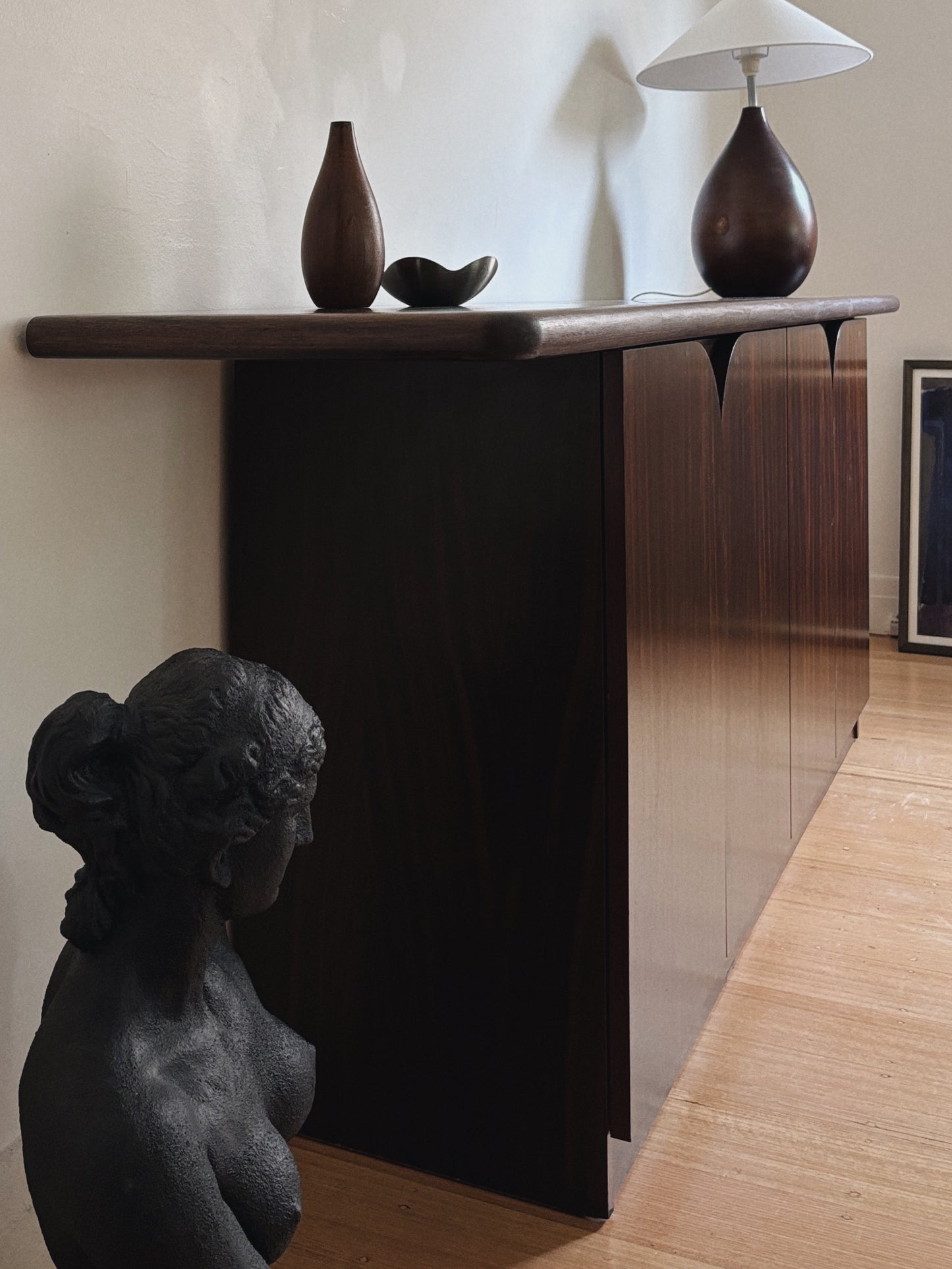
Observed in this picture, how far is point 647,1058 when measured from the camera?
1.42 metres

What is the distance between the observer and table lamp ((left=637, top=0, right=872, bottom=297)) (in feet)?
7.39

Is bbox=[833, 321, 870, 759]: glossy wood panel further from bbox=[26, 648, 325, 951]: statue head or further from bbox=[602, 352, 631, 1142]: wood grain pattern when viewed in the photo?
bbox=[26, 648, 325, 951]: statue head

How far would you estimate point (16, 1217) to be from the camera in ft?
4.04

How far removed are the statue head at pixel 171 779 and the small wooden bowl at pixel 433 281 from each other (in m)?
0.69

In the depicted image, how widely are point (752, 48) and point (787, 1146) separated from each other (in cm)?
193

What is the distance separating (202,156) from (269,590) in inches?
18.8

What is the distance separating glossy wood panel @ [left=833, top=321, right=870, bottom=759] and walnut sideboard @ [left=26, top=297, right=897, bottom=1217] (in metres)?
0.95

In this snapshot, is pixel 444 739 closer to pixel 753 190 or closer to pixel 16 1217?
pixel 16 1217

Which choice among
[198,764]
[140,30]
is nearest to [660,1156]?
[198,764]

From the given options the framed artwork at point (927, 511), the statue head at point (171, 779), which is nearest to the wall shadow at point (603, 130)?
the framed artwork at point (927, 511)

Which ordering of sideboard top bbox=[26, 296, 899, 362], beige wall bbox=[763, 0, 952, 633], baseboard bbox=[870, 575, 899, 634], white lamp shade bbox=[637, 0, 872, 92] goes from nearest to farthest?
1. sideboard top bbox=[26, 296, 899, 362]
2. white lamp shade bbox=[637, 0, 872, 92]
3. beige wall bbox=[763, 0, 952, 633]
4. baseboard bbox=[870, 575, 899, 634]

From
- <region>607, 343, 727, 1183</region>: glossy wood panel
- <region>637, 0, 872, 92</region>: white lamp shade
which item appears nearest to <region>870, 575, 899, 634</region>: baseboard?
<region>637, 0, 872, 92</region>: white lamp shade

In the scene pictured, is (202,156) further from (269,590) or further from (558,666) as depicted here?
(558,666)

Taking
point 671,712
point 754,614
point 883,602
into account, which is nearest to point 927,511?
point 883,602
